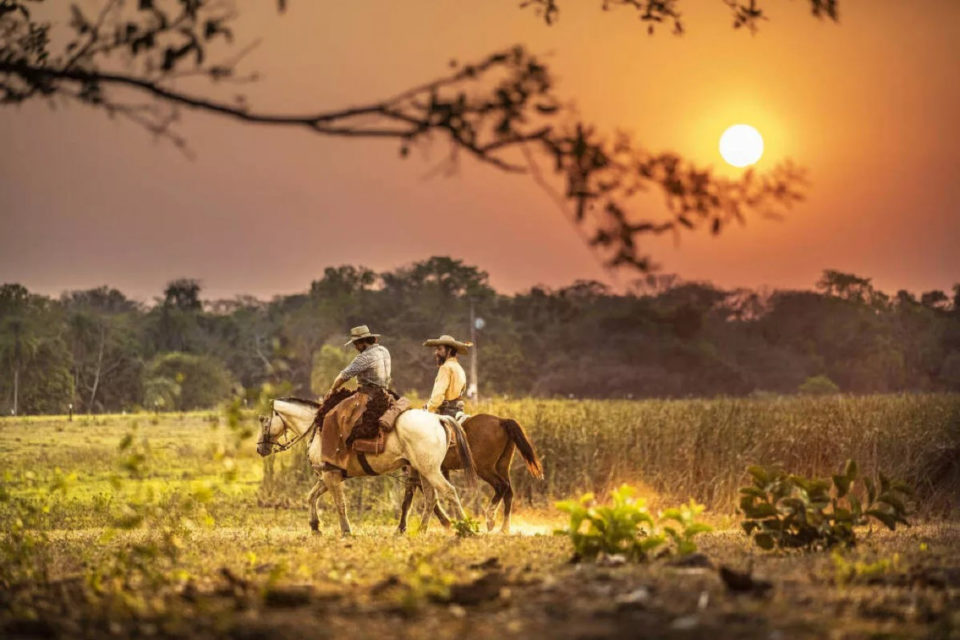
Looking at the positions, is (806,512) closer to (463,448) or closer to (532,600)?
(532,600)

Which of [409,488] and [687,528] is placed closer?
[687,528]

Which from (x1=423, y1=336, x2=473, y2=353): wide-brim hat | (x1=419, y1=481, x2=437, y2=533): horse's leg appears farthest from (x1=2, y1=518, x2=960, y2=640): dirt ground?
(x1=423, y1=336, x2=473, y2=353): wide-brim hat

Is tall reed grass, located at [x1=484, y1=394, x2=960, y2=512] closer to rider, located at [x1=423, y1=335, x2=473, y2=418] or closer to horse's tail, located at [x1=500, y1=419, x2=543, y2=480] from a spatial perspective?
horse's tail, located at [x1=500, y1=419, x2=543, y2=480]

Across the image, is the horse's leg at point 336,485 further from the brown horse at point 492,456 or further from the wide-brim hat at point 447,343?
the wide-brim hat at point 447,343

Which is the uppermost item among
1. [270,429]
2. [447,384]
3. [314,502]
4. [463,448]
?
[447,384]

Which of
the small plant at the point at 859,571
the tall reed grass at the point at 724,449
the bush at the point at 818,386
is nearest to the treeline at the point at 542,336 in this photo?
the bush at the point at 818,386

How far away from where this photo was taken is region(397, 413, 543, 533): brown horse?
52.5 ft

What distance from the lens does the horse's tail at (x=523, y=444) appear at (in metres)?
15.8

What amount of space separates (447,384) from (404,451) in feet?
3.92

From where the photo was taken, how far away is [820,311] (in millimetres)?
82625

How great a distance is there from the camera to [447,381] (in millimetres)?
16000

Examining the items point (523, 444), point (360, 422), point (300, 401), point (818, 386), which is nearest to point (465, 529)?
point (360, 422)

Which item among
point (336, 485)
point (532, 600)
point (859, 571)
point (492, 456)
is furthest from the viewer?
point (492, 456)

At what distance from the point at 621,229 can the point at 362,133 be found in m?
1.65
